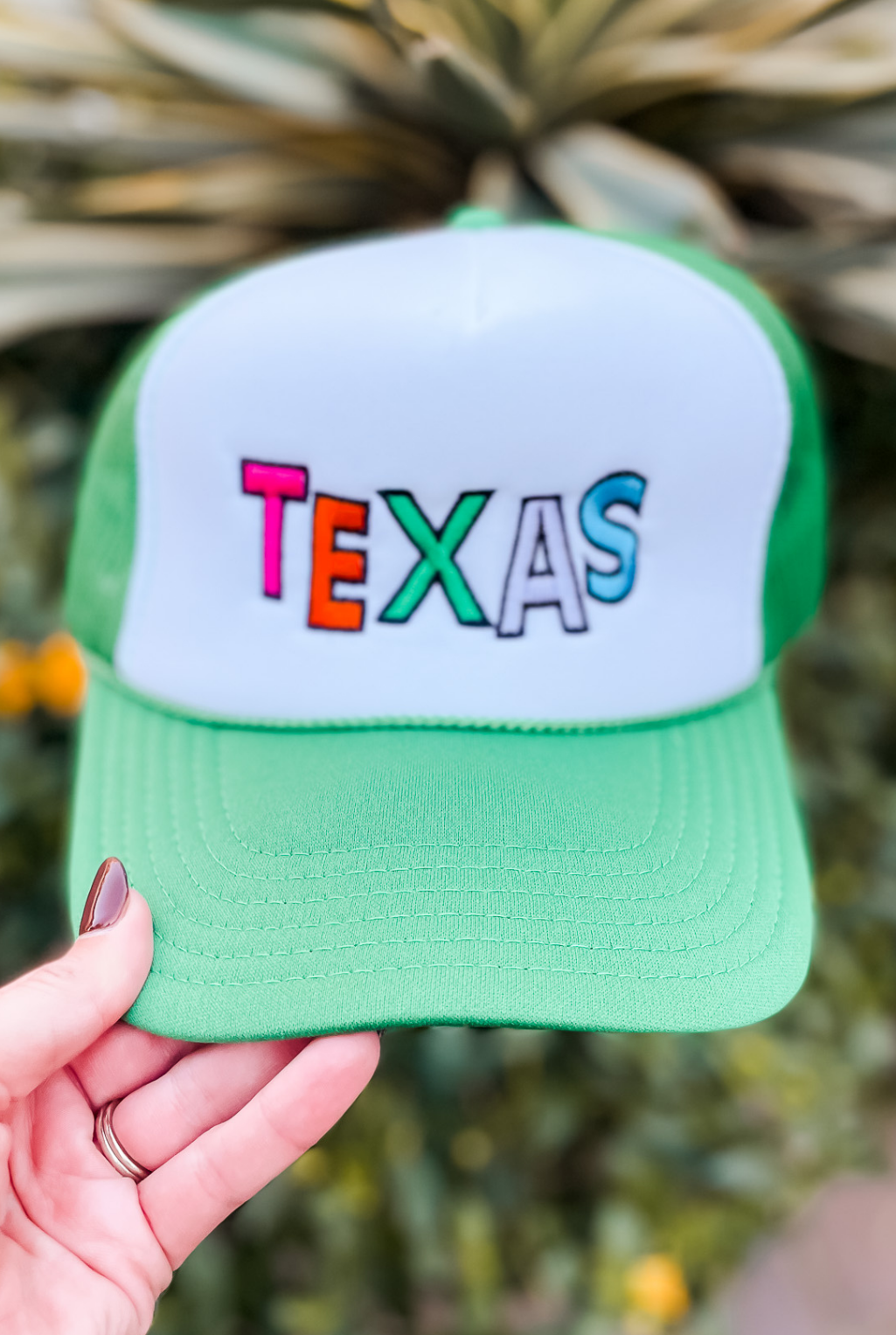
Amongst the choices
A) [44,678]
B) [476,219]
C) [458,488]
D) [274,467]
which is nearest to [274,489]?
[274,467]

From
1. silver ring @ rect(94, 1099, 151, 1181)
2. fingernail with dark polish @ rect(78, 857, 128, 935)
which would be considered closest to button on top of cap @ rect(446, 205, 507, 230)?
fingernail with dark polish @ rect(78, 857, 128, 935)

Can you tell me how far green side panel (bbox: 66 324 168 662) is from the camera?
64 cm

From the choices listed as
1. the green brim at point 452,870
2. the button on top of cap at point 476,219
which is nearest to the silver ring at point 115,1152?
the green brim at point 452,870

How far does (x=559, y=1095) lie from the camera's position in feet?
3.27

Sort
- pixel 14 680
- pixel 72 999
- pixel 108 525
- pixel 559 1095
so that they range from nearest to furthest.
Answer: pixel 72 999 → pixel 108 525 → pixel 14 680 → pixel 559 1095

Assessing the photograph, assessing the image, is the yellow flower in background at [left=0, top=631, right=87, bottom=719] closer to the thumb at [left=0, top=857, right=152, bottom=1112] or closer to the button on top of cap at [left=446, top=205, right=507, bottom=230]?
the thumb at [left=0, top=857, right=152, bottom=1112]

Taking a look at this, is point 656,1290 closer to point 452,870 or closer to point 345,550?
point 452,870

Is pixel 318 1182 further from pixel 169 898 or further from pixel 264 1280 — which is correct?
pixel 169 898

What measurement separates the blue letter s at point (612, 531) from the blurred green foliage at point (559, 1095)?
1.64 feet

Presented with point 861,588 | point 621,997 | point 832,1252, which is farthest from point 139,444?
point 832,1252

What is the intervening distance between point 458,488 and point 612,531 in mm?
99

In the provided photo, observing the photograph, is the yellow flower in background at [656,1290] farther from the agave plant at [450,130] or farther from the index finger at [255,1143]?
the agave plant at [450,130]

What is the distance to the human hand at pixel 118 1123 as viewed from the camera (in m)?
0.55

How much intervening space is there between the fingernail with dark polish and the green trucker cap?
12mm
